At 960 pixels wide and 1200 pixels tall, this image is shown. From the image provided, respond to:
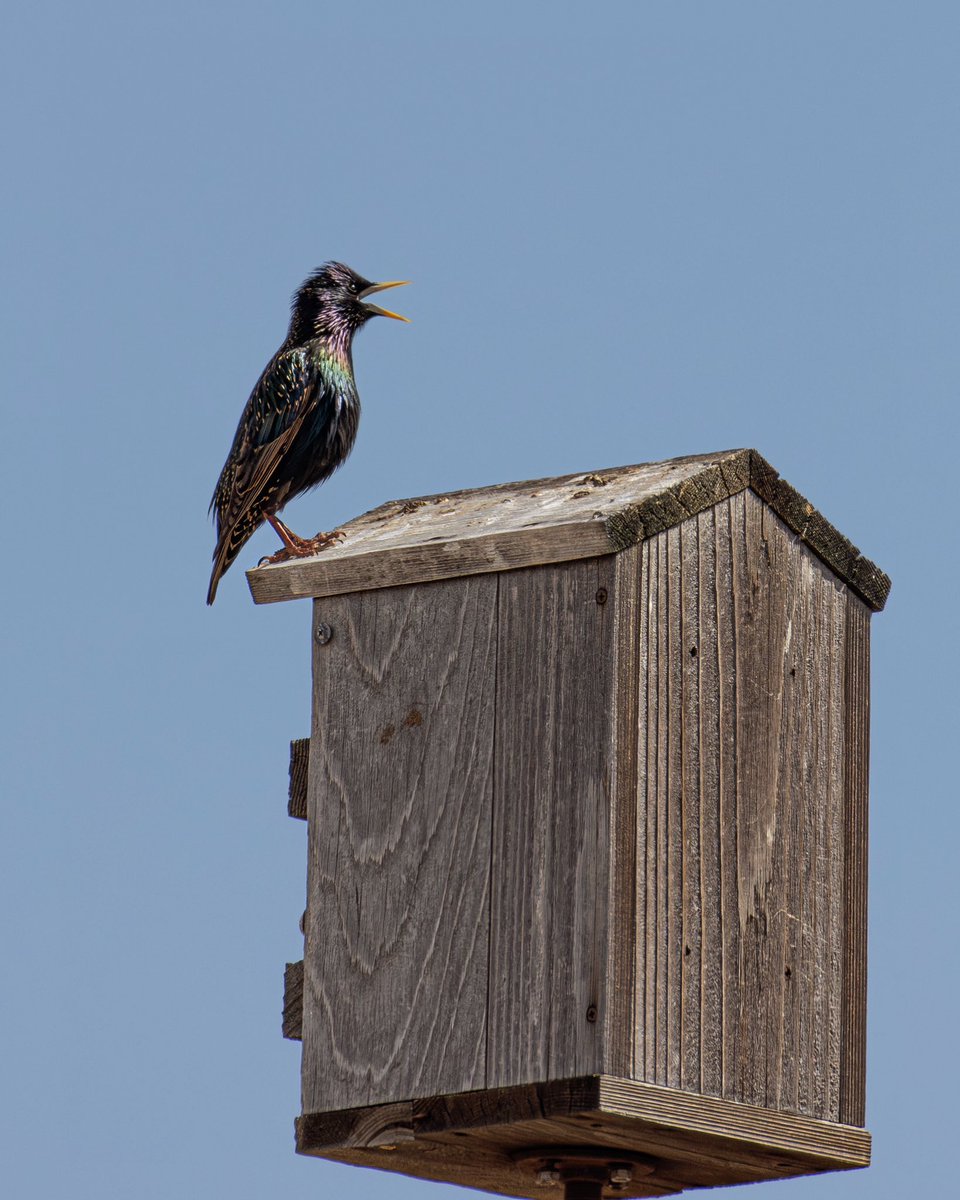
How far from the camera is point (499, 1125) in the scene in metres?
4.57

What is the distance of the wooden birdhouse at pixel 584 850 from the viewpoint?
464cm

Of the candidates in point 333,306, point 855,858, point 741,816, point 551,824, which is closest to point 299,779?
point 551,824

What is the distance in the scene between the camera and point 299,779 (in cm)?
526

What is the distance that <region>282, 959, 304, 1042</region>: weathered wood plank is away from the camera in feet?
16.6

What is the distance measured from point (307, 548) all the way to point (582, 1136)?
1543 millimetres

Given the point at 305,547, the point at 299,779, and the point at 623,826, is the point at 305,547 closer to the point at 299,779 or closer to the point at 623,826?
the point at 299,779

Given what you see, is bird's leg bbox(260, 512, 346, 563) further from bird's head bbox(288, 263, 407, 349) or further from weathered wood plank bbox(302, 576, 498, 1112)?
bird's head bbox(288, 263, 407, 349)

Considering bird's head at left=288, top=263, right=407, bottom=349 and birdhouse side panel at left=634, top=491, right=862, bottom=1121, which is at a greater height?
bird's head at left=288, top=263, right=407, bottom=349

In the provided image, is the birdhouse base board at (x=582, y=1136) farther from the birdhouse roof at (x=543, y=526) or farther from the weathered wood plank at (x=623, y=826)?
the birdhouse roof at (x=543, y=526)

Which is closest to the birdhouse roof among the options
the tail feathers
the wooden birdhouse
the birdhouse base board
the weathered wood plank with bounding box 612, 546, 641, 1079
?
the wooden birdhouse

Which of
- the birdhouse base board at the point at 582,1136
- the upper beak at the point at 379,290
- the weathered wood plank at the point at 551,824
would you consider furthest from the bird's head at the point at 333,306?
the birdhouse base board at the point at 582,1136

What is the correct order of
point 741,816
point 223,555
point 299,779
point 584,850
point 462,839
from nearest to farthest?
point 584,850 → point 462,839 → point 741,816 → point 299,779 → point 223,555

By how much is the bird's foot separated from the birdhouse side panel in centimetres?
91

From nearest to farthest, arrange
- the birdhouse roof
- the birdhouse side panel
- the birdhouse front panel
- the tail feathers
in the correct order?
the birdhouse front panel < the birdhouse side panel < the birdhouse roof < the tail feathers
